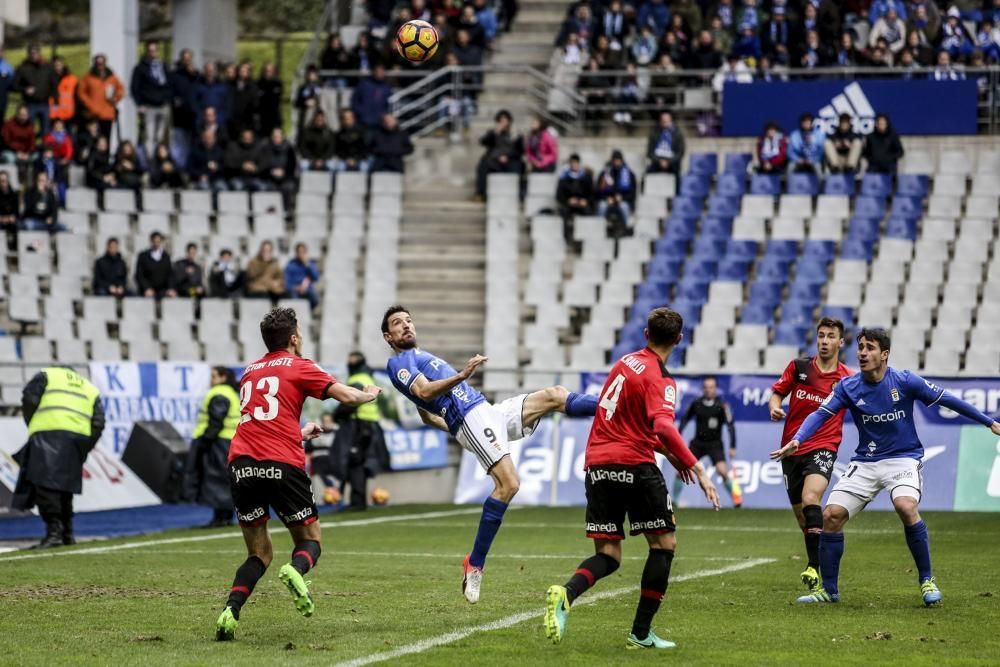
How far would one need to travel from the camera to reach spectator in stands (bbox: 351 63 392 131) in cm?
3145

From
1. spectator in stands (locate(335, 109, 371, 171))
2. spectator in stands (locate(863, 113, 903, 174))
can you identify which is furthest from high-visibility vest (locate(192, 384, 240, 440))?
spectator in stands (locate(863, 113, 903, 174))

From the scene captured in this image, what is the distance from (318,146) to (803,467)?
18.8m

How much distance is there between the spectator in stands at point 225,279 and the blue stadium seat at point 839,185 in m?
10.1

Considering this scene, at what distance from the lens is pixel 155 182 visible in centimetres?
3103

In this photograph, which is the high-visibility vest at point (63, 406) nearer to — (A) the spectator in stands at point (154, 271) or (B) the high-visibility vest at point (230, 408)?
(B) the high-visibility vest at point (230, 408)

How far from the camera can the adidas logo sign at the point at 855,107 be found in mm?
29656

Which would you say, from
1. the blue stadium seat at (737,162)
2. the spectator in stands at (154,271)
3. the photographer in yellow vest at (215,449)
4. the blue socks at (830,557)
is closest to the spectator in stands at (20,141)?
the spectator in stands at (154,271)

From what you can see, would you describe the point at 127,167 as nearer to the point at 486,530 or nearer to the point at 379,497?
the point at 379,497

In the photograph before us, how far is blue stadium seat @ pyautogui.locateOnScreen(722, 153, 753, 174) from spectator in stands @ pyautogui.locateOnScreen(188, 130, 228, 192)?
29.8 feet

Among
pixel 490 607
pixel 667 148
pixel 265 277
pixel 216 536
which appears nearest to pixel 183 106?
pixel 265 277

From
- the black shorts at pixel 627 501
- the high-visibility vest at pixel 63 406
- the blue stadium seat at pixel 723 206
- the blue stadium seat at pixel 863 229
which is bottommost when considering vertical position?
the high-visibility vest at pixel 63 406

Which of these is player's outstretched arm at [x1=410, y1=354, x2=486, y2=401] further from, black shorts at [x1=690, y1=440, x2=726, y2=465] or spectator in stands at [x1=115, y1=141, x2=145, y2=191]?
spectator in stands at [x1=115, y1=141, x2=145, y2=191]

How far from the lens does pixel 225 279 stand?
28.5 m

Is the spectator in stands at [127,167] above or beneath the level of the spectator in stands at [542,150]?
beneath
